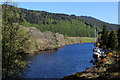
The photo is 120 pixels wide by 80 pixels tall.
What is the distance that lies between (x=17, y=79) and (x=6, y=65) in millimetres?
1850

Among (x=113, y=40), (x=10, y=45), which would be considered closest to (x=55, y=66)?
(x=10, y=45)

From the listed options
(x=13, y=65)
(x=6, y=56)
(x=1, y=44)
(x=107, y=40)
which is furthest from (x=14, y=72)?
(x=107, y=40)

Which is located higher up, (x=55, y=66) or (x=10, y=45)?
(x=10, y=45)

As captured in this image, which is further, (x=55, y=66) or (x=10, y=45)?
(x=55, y=66)

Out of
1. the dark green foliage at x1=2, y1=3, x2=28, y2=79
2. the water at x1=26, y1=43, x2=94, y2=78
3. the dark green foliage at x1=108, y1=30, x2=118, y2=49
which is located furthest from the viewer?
the dark green foliage at x1=108, y1=30, x2=118, y2=49

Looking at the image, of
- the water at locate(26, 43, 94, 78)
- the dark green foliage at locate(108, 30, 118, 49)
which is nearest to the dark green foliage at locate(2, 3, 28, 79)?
the water at locate(26, 43, 94, 78)

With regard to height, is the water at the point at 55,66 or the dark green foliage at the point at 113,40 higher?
the dark green foliage at the point at 113,40

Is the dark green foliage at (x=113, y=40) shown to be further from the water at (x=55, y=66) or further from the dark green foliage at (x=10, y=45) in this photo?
the dark green foliage at (x=10, y=45)

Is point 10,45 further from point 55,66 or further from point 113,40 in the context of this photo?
point 113,40

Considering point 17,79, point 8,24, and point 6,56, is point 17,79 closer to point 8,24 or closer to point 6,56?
point 6,56

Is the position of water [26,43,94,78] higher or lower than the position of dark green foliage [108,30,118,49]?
lower

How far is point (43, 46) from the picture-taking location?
84.0 meters

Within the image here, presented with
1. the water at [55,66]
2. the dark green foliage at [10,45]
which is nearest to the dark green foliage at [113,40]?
the water at [55,66]

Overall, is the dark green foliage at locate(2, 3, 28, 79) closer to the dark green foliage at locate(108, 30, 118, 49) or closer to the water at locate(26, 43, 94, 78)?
the water at locate(26, 43, 94, 78)
